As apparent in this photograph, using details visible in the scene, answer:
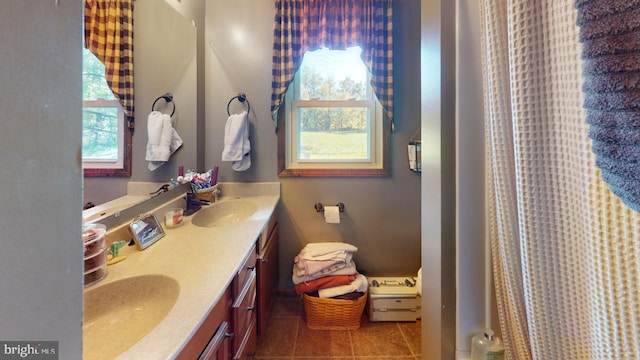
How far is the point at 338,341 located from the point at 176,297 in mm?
1332

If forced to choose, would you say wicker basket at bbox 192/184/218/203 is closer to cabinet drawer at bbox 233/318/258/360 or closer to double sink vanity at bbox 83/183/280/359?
double sink vanity at bbox 83/183/280/359

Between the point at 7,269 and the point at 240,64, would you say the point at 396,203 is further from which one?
the point at 7,269

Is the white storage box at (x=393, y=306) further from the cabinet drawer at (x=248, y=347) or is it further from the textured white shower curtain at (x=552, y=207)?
the textured white shower curtain at (x=552, y=207)

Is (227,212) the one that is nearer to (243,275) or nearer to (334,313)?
(243,275)

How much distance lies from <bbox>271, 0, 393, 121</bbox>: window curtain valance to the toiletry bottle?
183 cm

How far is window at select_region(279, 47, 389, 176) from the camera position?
228 centimetres

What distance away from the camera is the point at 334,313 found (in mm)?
1896

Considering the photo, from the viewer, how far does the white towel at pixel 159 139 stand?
1.49 metres

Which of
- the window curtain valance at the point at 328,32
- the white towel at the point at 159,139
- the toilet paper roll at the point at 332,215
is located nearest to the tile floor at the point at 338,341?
the toilet paper roll at the point at 332,215

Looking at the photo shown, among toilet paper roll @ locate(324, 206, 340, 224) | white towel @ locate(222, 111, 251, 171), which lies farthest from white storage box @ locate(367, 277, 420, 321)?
white towel @ locate(222, 111, 251, 171)

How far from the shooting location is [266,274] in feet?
5.81

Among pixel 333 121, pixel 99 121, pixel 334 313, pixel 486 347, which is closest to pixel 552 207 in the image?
pixel 486 347

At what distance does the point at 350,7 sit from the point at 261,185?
5.30 ft

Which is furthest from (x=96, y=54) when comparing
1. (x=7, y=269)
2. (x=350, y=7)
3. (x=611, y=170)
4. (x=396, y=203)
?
(x=396, y=203)
